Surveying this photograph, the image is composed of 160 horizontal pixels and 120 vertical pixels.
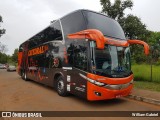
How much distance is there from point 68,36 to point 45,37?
3676 millimetres

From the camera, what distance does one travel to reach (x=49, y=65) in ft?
40.8

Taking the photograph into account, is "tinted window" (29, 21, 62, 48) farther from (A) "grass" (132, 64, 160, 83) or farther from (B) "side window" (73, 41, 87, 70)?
(A) "grass" (132, 64, 160, 83)

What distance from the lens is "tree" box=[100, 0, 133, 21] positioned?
18.1m

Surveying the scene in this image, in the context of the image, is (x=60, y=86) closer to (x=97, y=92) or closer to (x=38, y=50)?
(x=97, y=92)

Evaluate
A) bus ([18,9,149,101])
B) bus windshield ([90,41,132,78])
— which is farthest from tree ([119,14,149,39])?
bus windshield ([90,41,132,78])

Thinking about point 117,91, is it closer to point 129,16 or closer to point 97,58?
point 97,58

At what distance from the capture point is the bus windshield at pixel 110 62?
8.34 metres

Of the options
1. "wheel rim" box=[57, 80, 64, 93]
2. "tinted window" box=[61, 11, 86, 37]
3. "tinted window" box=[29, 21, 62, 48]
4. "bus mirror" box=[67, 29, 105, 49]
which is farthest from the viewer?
"tinted window" box=[29, 21, 62, 48]

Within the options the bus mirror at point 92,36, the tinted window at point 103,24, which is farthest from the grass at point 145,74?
the bus mirror at point 92,36

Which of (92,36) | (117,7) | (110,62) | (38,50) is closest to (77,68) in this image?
(110,62)

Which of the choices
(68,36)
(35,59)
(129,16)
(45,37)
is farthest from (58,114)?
(129,16)

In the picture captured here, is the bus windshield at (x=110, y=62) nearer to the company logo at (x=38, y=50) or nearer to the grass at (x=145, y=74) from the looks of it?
the company logo at (x=38, y=50)

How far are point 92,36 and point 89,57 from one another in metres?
1.00

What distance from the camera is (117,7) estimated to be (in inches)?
709
